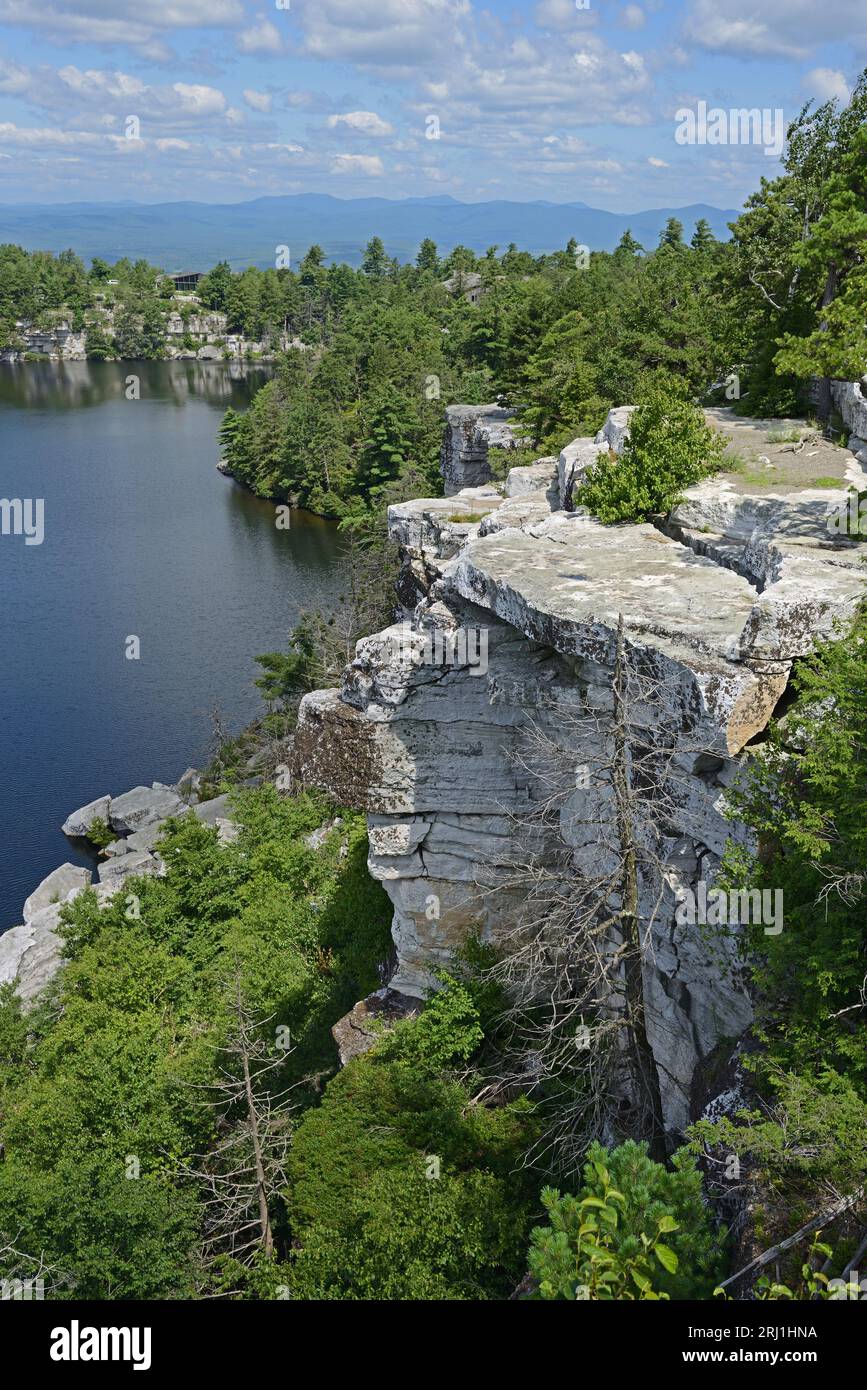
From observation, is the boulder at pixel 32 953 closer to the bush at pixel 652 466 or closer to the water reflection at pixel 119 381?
the bush at pixel 652 466

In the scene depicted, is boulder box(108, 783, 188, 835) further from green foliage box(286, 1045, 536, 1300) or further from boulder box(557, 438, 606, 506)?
green foliage box(286, 1045, 536, 1300)

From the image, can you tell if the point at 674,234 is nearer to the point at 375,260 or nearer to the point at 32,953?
the point at 375,260

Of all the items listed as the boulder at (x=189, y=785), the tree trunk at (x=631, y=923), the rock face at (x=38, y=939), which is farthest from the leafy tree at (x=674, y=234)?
the tree trunk at (x=631, y=923)

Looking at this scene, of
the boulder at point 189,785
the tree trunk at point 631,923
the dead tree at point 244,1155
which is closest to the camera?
the tree trunk at point 631,923

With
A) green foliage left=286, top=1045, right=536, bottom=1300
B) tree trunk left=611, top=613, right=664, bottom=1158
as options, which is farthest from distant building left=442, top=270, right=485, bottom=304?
tree trunk left=611, top=613, right=664, bottom=1158

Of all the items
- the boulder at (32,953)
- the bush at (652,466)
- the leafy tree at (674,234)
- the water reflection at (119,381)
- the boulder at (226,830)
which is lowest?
the boulder at (32,953)
